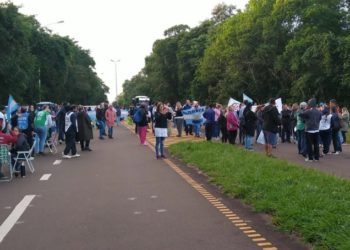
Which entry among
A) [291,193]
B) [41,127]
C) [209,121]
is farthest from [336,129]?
[41,127]

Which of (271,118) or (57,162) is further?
(57,162)

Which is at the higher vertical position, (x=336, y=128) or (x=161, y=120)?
(x=161, y=120)

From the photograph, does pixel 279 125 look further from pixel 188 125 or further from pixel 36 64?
pixel 36 64

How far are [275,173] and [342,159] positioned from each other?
5417mm

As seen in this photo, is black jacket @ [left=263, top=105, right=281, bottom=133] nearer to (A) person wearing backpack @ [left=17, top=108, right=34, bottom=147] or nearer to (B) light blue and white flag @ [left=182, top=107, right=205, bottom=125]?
(A) person wearing backpack @ [left=17, top=108, right=34, bottom=147]

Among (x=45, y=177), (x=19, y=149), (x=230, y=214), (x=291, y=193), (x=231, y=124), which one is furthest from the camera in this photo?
(x=231, y=124)

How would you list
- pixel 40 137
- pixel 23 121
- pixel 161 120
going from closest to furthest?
1. pixel 161 120
2. pixel 23 121
3. pixel 40 137

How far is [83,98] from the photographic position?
325 feet

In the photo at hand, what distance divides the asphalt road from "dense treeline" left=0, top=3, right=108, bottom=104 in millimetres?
28932

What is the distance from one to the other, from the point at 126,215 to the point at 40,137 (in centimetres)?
1182

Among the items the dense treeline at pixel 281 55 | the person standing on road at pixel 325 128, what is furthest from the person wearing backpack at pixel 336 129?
the dense treeline at pixel 281 55

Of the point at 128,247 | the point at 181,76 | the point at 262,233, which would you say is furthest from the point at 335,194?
the point at 181,76

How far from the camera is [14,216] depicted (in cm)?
857

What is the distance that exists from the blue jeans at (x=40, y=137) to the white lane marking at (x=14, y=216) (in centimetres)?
893
